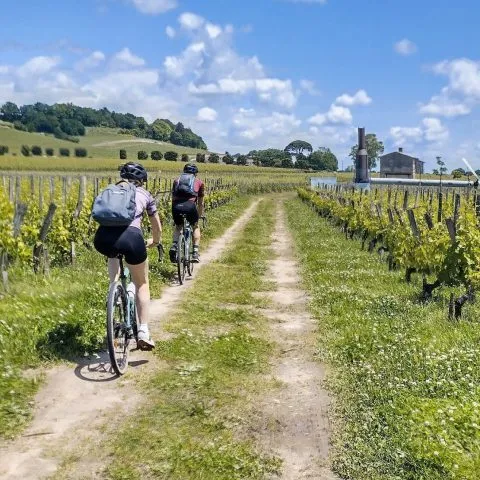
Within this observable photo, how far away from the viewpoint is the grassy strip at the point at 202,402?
480cm

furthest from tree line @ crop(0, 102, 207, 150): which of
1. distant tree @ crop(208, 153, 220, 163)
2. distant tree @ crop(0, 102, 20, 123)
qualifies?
distant tree @ crop(208, 153, 220, 163)

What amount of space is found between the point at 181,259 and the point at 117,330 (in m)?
6.16

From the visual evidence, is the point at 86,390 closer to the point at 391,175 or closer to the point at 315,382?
the point at 315,382

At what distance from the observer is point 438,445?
500 cm

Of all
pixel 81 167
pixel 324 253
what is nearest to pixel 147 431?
pixel 324 253

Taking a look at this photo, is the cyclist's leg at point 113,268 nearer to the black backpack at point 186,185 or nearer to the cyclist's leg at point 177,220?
the cyclist's leg at point 177,220

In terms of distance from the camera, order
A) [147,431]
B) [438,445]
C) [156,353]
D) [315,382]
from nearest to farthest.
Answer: [438,445] → [147,431] → [315,382] → [156,353]

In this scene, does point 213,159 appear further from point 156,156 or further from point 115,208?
point 115,208

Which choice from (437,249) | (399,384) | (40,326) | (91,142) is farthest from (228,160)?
(399,384)

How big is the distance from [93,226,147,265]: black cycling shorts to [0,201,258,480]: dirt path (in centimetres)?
149

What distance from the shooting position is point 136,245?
6.89 m

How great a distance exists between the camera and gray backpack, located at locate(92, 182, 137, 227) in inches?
259

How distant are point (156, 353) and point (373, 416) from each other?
10.6ft

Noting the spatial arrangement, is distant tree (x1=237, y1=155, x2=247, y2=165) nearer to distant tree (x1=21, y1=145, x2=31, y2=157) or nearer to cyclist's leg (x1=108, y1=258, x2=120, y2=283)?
distant tree (x1=21, y1=145, x2=31, y2=157)
